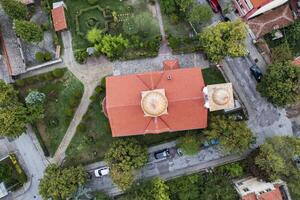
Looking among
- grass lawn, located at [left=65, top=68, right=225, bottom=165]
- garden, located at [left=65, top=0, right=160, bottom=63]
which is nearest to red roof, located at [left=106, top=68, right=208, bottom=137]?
grass lawn, located at [left=65, top=68, right=225, bottom=165]

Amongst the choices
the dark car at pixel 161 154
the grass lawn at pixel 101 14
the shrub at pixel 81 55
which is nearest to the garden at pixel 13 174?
the shrub at pixel 81 55

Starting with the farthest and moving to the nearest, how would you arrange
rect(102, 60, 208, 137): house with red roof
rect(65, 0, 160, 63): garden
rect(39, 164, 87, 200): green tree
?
rect(65, 0, 160, 63): garden → rect(39, 164, 87, 200): green tree → rect(102, 60, 208, 137): house with red roof

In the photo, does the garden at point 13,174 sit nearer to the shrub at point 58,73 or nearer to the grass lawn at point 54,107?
the grass lawn at point 54,107

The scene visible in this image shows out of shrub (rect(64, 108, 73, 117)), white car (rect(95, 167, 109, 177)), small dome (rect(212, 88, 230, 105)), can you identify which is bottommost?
white car (rect(95, 167, 109, 177))

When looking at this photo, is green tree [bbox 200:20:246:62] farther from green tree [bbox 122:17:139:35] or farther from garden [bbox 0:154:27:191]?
garden [bbox 0:154:27:191]

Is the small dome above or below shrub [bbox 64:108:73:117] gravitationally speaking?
below

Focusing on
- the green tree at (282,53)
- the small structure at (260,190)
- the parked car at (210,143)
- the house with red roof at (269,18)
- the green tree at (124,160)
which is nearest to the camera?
the small structure at (260,190)

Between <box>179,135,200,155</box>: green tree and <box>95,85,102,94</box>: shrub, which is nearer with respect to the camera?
<box>179,135,200,155</box>: green tree
